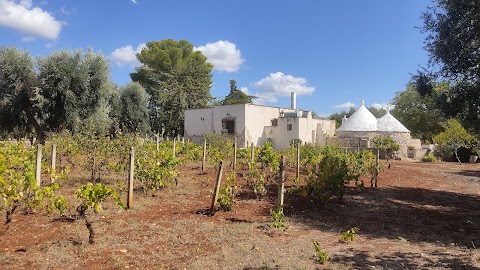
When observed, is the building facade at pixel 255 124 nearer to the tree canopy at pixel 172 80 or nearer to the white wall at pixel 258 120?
the white wall at pixel 258 120

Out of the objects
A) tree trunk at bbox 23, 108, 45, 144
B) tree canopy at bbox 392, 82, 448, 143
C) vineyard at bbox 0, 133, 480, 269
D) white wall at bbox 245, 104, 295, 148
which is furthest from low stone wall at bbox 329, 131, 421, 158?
tree trunk at bbox 23, 108, 45, 144

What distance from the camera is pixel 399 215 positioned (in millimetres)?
8961

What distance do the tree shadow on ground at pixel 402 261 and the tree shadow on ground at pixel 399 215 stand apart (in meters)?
1.15

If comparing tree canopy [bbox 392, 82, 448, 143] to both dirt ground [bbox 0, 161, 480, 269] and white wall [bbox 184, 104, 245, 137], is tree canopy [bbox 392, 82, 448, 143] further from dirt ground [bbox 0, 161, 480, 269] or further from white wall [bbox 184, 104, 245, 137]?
dirt ground [bbox 0, 161, 480, 269]

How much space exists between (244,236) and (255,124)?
2801 centimetres

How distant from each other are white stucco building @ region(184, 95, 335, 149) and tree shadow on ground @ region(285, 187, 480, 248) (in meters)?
21.3

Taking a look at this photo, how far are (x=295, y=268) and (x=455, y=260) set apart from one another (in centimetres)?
234

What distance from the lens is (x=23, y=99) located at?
20406 mm

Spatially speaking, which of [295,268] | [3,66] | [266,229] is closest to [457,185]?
[266,229]

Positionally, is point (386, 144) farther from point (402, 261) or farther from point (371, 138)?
point (402, 261)

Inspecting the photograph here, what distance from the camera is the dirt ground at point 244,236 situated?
5062 mm

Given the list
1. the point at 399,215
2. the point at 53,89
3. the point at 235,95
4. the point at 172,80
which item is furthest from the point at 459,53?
the point at 235,95

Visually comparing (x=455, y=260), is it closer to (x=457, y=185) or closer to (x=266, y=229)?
(x=266, y=229)

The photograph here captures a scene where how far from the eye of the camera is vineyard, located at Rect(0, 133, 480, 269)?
5191mm
